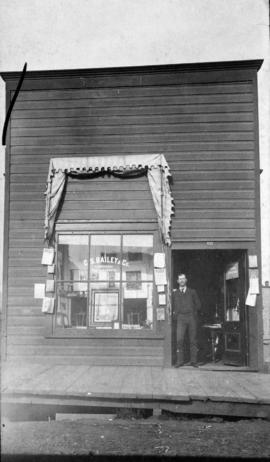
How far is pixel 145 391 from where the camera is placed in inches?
289

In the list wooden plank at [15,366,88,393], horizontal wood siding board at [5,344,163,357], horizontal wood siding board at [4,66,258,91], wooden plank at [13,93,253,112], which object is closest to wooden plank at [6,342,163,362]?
horizontal wood siding board at [5,344,163,357]

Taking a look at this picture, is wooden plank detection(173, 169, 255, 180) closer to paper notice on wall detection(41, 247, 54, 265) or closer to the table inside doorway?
paper notice on wall detection(41, 247, 54, 265)

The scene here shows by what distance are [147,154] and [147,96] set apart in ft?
4.03

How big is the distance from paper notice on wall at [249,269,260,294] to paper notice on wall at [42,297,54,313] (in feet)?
12.5

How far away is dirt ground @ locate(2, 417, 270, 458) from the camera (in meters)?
5.77

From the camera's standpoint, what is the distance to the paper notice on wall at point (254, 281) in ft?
33.8

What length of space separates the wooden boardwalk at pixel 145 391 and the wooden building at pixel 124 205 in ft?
5.45

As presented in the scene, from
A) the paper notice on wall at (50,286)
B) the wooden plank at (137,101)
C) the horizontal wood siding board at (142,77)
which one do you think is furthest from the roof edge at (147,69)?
the paper notice on wall at (50,286)

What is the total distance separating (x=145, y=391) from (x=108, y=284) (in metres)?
3.52

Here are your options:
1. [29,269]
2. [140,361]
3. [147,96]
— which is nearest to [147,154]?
[147,96]

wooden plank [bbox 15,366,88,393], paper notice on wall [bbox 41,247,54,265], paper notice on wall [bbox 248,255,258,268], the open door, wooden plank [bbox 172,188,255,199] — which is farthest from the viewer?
paper notice on wall [bbox 41,247,54,265]

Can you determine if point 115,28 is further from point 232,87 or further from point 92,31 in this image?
point 232,87

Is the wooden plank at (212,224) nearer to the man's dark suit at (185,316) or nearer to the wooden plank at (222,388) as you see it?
the man's dark suit at (185,316)

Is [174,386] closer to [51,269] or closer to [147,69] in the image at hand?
[51,269]
